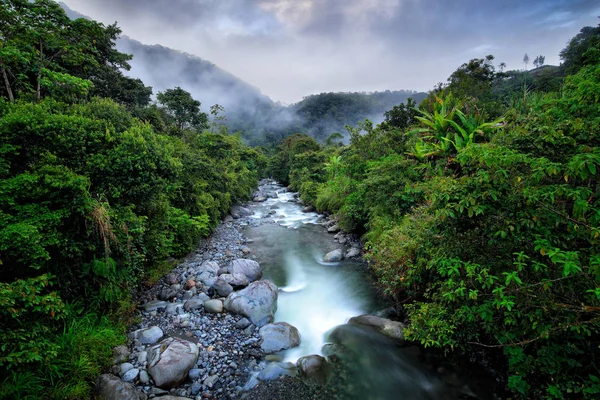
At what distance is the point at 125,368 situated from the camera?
190 inches

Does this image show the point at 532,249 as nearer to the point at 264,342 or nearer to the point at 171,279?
the point at 264,342

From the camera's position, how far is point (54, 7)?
7.26 metres

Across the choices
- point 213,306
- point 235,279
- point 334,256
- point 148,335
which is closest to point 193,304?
point 213,306

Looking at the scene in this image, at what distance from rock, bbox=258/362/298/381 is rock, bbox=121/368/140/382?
2.26 meters

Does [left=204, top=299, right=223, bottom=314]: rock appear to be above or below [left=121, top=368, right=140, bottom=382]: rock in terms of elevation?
below

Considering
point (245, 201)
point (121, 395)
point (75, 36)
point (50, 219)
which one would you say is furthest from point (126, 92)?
point (121, 395)

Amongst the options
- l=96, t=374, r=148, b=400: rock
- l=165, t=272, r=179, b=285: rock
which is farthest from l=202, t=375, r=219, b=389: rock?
l=165, t=272, r=179, b=285: rock

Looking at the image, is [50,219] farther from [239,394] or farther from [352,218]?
[352,218]

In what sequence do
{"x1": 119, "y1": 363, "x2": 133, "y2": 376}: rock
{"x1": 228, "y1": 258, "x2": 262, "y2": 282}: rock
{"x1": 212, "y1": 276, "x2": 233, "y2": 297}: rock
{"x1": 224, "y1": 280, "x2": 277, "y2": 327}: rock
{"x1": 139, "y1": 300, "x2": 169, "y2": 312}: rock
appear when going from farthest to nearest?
{"x1": 228, "y1": 258, "x2": 262, "y2": 282}: rock, {"x1": 212, "y1": 276, "x2": 233, "y2": 297}: rock, {"x1": 139, "y1": 300, "x2": 169, "y2": 312}: rock, {"x1": 224, "y1": 280, "x2": 277, "y2": 327}: rock, {"x1": 119, "y1": 363, "x2": 133, "y2": 376}: rock

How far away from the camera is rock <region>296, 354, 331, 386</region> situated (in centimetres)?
514

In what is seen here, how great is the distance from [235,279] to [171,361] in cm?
348

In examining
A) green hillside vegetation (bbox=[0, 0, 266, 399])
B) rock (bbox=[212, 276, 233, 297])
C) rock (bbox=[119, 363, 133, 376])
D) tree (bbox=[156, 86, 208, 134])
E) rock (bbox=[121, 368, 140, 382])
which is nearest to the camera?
green hillside vegetation (bbox=[0, 0, 266, 399])

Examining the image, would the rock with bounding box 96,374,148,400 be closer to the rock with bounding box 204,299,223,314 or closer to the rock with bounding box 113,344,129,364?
the rock with bounding box 113,344,129,364

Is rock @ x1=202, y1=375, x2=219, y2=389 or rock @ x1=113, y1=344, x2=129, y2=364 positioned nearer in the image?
rock @ x1=202, y1=375, x2=219, y2=389
